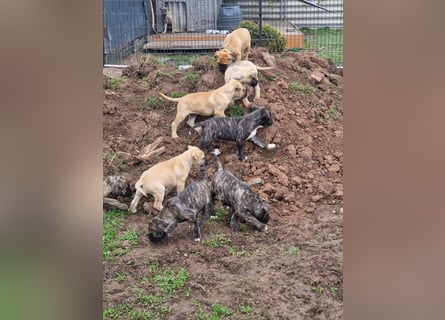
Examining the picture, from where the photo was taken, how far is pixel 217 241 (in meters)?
3.03

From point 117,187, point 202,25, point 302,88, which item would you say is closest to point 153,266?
point 117,187

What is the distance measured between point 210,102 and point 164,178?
Result: 0.84m

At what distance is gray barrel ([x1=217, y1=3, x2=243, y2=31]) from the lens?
20.1 feet

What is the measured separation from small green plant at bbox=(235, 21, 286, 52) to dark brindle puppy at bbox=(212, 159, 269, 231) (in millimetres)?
2989

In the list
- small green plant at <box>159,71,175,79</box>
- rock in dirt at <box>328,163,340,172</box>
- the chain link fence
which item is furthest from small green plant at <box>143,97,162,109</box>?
rock in dirt at <box>328,163,340,172</box>

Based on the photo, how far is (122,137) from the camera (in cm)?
402

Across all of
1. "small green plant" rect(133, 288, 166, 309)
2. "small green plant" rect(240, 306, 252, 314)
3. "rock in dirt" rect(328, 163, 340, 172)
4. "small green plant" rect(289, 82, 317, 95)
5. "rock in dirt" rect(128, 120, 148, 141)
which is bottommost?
"small green plant" rect(240, 306, 252, 314)

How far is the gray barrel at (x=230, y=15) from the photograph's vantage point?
6.12m

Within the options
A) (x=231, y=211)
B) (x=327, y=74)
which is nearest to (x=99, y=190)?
(x=231, y=211)

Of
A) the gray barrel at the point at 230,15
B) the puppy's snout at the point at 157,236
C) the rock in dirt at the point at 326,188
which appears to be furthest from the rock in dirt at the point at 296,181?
the gray barrel at the point at 230,15

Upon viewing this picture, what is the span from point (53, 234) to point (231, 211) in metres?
2.13

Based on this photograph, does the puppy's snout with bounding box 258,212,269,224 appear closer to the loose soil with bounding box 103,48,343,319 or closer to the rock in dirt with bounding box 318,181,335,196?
the loose soil with bounding box 103,48,343,319

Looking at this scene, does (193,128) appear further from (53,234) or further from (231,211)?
(53,234)

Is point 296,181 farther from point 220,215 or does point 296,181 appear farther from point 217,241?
point 217,241
